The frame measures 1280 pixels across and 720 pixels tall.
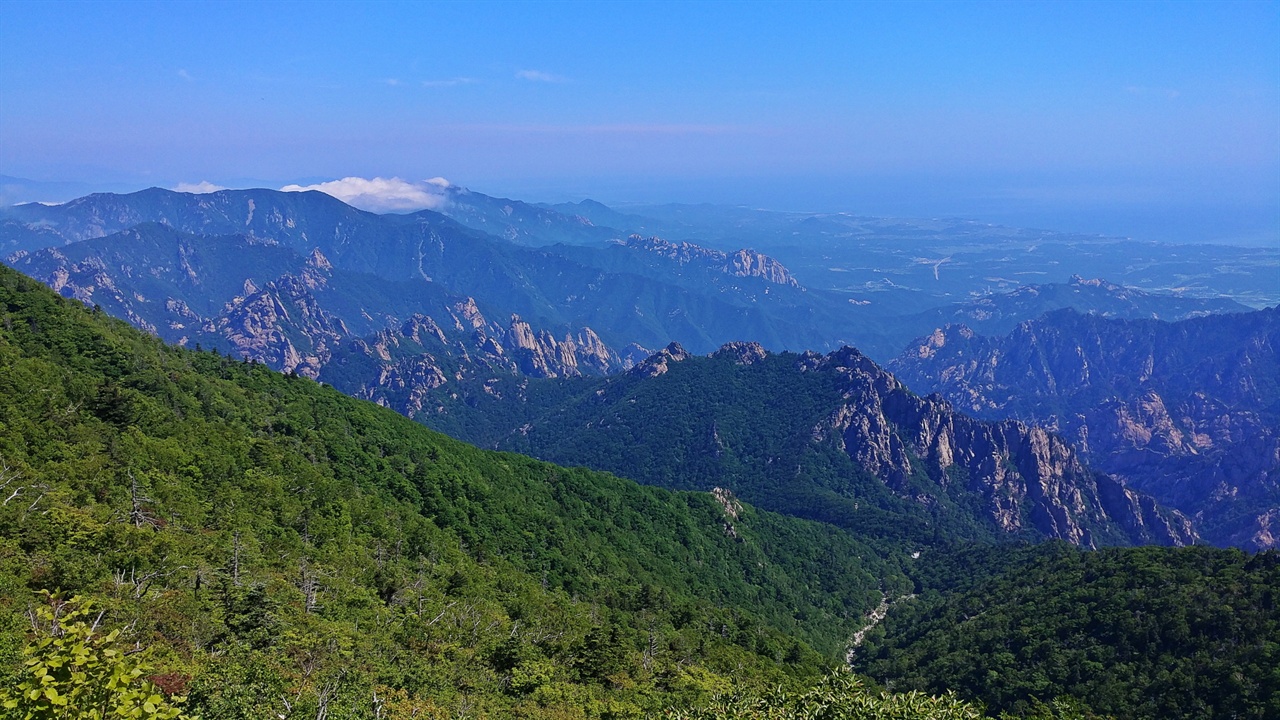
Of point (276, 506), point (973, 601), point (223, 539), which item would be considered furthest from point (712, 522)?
point (223, 539)

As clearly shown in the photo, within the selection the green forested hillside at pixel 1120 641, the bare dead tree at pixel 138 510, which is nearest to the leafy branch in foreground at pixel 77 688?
the bare dead tree at pixel 138 510

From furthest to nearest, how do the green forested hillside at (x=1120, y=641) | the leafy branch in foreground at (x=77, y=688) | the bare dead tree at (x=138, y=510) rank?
the green forested hillside at (x=1120, y=641), the bare dead tree at (x=138, y=510), the leafy branch in foreground at (x=77, y=688)

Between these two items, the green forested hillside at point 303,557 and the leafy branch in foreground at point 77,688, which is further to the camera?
the green forested hillside at point 303,557

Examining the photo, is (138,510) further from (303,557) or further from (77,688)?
(77,688)

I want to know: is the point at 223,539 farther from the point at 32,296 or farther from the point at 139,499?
the point at 32,296

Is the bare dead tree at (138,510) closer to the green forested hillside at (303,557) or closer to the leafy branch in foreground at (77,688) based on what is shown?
the green forested hillside at (303,557)

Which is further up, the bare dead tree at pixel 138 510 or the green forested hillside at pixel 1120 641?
the bare dead tree at pixel 138 510

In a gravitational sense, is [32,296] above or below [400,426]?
above
